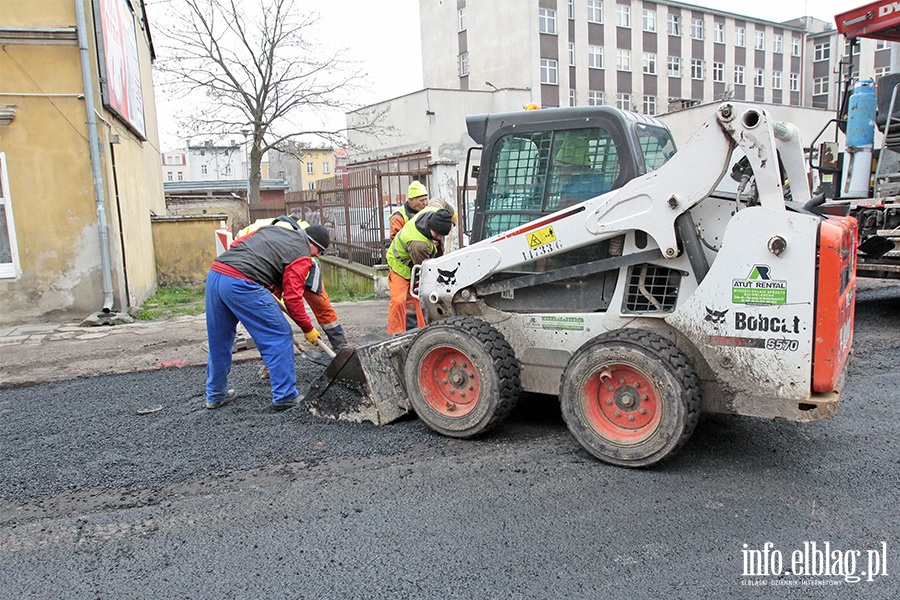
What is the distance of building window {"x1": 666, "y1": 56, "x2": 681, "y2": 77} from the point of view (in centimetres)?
4438

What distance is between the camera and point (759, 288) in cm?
325

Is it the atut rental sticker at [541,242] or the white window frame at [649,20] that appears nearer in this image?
the atut rental sticker at [541,242]

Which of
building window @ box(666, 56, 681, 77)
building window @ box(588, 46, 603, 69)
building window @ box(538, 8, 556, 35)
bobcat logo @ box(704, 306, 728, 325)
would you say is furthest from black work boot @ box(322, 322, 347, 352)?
building window @ box(666, 56, 681, 77)

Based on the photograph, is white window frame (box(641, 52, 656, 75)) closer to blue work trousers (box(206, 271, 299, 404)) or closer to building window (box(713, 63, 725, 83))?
building window (box(713, 63, 725, 83))

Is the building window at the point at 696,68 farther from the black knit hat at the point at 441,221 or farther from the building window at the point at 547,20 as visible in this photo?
the black knit hat at the point at 441,221

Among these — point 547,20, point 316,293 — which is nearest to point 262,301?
point 316,293

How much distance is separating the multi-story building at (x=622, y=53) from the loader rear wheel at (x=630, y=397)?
120 feet

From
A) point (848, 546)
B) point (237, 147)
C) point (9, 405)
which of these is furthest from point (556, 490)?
point (237, 147)

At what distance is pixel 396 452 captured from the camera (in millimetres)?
3977

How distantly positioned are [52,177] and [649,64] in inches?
1647

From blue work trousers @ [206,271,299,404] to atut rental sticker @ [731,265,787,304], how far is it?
3009mm

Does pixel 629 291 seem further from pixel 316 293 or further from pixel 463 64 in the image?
pixel 463 64

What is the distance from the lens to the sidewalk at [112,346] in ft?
20.7

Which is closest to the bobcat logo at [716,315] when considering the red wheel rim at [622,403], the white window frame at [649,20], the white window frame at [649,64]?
the red wheel rim at [622,403]
